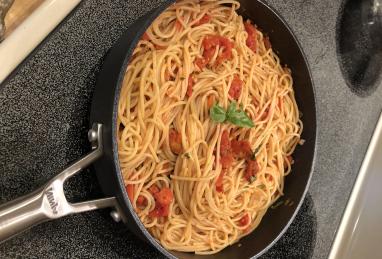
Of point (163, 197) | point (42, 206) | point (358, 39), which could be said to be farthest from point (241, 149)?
point (358, 39)

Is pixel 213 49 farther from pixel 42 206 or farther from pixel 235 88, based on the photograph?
pixel 42 206

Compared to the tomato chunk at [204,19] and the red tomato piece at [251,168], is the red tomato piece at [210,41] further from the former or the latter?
the red tomato piece at [251,168]

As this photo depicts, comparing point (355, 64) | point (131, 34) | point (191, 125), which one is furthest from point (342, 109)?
point (131, 34)

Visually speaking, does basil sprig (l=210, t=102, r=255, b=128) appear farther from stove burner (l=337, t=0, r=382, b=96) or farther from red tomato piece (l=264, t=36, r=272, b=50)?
stove burner (l=337, t=0, r=382, b=96)

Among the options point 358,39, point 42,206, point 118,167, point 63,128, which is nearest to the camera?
point 42,206

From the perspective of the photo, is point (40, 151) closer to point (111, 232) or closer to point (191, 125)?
point (111, 232)

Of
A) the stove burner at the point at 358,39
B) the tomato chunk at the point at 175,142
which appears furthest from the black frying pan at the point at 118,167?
the stove burner at the point at 358,39

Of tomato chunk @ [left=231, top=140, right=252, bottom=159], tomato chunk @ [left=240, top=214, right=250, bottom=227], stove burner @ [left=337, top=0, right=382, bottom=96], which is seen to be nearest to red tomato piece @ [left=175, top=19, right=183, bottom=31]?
tomato chunk @ [left=231, top=140, right=252, bottom=159]
